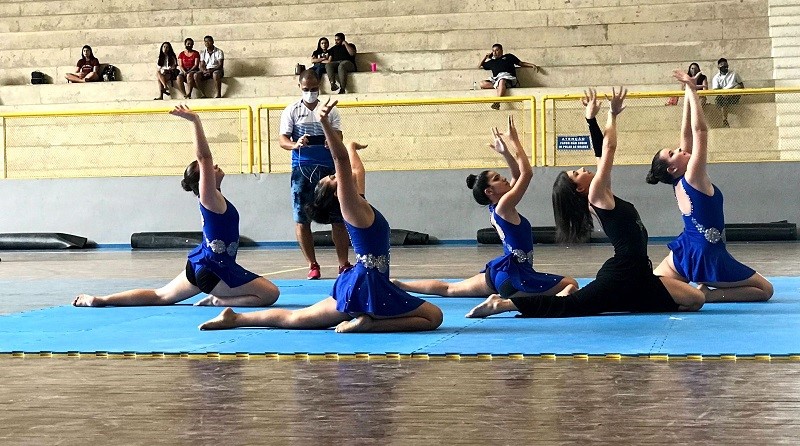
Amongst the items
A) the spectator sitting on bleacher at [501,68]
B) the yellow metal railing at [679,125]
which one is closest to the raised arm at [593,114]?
the yellow metal railing at [679,125]

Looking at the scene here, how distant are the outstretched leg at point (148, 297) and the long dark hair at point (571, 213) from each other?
2665mm

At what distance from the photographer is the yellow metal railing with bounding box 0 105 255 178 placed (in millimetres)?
18109

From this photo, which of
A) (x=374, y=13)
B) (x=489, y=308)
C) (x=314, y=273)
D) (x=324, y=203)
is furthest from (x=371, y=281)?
(x=374, y=13)

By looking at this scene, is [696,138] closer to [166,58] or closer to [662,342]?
[662,342]

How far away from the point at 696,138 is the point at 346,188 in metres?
2.42

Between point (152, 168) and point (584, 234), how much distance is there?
12503 mm

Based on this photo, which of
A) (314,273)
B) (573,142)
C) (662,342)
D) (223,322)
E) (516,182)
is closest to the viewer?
(662,342)

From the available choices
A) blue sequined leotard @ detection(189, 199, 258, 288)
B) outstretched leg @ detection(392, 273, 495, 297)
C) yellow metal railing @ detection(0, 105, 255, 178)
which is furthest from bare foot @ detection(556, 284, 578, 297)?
yellow metal railing @ detection(0, 105, 255, 178)

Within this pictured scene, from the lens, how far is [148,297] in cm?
819

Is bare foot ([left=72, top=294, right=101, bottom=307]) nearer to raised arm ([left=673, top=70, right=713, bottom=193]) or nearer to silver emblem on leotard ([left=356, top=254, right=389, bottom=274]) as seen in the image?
silver emblem on leotard ([left=356, top=254, right=389, bottom=274])

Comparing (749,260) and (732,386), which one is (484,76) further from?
(732,386)

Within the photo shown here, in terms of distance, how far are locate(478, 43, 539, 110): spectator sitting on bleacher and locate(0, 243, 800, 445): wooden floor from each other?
45.5ft

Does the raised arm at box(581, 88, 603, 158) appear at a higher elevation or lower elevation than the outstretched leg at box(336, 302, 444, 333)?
higher

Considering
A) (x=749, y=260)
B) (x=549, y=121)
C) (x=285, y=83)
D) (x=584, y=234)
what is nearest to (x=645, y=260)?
(x=584, y=234)
